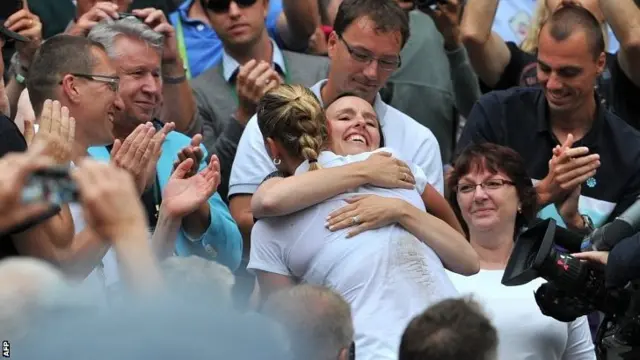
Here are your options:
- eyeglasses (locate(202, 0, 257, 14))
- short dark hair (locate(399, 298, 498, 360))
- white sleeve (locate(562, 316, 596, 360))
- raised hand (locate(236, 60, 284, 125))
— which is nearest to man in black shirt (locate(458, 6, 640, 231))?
white sleeve (locate(562, 316, 596, 360))

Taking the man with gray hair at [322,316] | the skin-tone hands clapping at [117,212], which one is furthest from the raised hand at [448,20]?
the skin-tone hands clapping at [117,212]

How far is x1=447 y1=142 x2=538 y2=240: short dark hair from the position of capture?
18.8ft

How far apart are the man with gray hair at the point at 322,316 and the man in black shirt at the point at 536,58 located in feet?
9.60

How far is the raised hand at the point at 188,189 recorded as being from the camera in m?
5.20

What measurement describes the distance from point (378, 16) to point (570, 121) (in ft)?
3.24

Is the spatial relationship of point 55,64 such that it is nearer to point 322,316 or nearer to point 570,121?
point 322,316

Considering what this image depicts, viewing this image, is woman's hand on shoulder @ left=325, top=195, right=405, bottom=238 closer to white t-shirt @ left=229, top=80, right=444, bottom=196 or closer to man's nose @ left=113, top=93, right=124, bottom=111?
white t-shirt @ left=229, top=80, right=444, bottom=196

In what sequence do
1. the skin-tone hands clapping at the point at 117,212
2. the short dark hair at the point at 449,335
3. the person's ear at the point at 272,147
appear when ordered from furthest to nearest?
1. the person's ear at the point at 272,147
2. the short dark hair at the point at 449,335
3. the skin-tone hands clapping at the point at 117,212

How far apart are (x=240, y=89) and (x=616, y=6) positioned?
71.7 inches

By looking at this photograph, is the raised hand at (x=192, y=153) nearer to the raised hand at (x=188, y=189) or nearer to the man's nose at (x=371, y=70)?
the raised hand at (x=188, y=189)

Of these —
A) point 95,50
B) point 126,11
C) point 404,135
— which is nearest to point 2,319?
point 95,50

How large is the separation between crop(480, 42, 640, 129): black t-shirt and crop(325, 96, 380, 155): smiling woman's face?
1836 mm

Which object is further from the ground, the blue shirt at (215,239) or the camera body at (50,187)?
the camera body at (50,187)

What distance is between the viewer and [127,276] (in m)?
2.71
